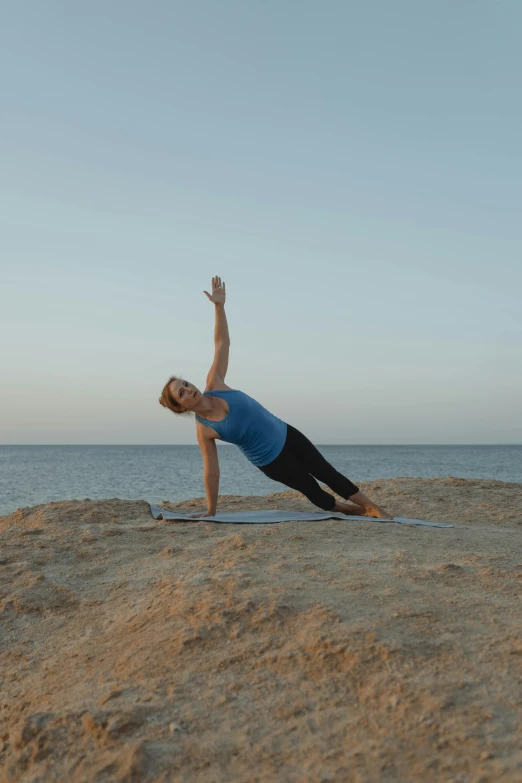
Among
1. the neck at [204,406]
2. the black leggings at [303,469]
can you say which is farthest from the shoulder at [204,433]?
the black leggings at [303,469]

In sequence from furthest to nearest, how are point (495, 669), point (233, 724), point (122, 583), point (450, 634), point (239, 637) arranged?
point (122, 583), point (239, 637), point (450, 634), point (495, 669), point (233, 724)

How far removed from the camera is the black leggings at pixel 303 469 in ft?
18.9

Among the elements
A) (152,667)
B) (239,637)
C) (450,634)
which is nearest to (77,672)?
(152,667)

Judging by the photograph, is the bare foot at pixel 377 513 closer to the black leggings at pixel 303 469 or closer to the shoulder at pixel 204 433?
the black leggings at pixel 303 469

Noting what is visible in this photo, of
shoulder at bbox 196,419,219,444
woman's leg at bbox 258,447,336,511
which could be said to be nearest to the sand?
woman's leg at bbox 258,447,336,511

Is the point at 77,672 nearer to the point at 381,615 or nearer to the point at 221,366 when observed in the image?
the point at 381,615

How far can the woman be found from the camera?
5566 mm

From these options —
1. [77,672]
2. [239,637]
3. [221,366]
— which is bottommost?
[77,672]

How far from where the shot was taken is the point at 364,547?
4.50 m

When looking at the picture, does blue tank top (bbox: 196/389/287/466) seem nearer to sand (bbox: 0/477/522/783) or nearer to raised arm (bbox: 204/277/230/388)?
raised arm (bbox: 204/277/230/388)

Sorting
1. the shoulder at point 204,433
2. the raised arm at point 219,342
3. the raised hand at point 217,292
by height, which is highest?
the raised hand at point 217,292

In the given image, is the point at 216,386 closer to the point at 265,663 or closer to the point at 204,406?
the point at 204,406

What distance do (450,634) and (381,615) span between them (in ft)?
1.07

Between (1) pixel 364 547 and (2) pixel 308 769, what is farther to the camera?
(1) pixel 364 547
